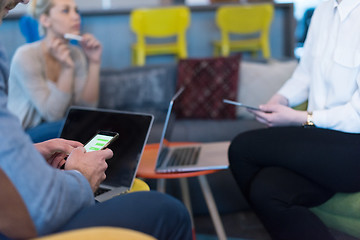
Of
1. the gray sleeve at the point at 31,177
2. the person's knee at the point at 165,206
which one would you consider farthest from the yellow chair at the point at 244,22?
the gray sleeve at the point at 31,177

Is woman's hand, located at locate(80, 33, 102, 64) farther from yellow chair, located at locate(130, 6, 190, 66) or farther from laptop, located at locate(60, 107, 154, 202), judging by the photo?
yellow chair, located at locate(130, 6, 190, 66)

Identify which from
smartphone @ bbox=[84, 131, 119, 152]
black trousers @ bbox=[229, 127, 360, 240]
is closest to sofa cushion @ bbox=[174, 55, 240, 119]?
black trousers @ bbox=[229, 127, 360, 240]

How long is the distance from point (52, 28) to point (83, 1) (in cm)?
391

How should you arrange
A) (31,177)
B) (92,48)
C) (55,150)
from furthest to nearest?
(92,48) < (55,150) < (31,177)

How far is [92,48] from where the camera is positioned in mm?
2139

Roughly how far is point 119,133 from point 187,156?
36 cm

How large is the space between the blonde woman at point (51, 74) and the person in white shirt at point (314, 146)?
85 centimetres

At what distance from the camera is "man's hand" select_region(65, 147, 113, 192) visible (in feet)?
2.88

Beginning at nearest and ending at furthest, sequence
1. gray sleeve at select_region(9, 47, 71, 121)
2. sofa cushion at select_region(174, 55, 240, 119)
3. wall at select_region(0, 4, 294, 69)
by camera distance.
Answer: gray sleeve at select_region(9, 47, 71, 121), sofa cushion at select_region(174, 55, 240, 119), wall at select_region(0, 4, 294, 69)

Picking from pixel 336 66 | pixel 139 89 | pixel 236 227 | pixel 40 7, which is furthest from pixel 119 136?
pixel 139 89

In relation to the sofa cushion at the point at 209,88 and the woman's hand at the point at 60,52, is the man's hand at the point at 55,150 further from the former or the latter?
the sofa cushion at the point at 209,88

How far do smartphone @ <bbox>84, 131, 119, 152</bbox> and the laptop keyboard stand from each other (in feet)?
1.50

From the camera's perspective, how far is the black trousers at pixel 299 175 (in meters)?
1.19

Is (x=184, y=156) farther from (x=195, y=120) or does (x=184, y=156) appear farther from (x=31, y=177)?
(x=31, y=177)
